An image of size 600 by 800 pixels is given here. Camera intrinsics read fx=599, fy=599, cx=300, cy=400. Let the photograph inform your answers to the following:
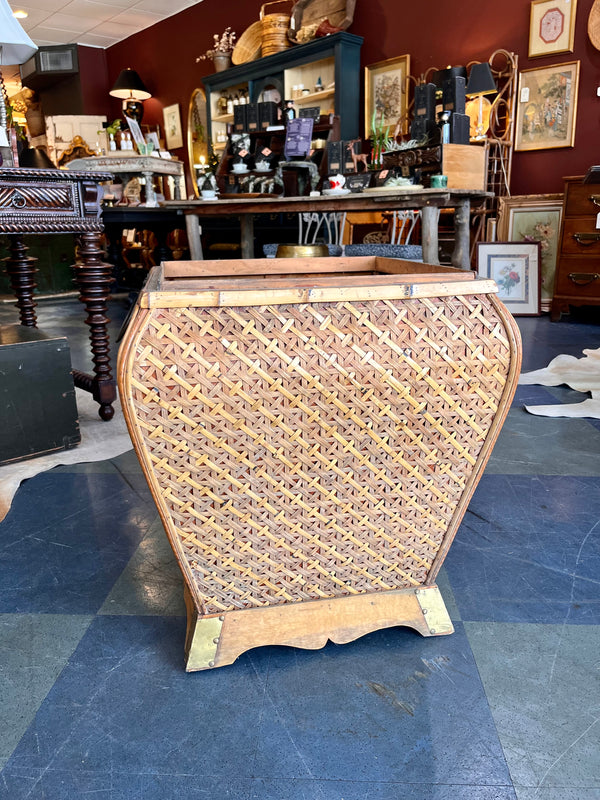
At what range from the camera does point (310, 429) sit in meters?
0.85

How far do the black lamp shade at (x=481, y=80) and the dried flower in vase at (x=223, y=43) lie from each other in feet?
11.8

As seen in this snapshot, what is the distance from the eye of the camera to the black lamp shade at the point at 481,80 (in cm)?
431

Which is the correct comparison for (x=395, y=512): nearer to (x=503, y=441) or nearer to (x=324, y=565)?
(x=324, y=565)

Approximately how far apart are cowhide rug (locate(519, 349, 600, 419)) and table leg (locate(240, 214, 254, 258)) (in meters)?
2.36

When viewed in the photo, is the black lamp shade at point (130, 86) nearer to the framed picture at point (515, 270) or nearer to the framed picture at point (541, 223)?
the framed picture at point (541, 223)

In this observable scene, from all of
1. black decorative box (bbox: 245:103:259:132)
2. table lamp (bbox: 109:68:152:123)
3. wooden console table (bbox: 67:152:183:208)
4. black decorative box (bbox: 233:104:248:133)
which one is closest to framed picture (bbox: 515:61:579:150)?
black decorative box (bbox: 245:103:259:132)

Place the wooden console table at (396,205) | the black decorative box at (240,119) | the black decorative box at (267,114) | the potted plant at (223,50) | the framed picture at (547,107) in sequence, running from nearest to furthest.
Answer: the wooden console table at (396,205) → the framed picture at (547,107) → the black decorative box at (267,114) → the black decorative box at (240,119) → the potted plant at (223,50)

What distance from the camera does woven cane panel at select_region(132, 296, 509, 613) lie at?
0.78 meters

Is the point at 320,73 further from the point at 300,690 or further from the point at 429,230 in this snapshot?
the point at 300,690

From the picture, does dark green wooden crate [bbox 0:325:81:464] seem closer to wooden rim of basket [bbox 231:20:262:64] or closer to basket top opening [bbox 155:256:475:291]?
basket top opening [bbox 155:256:475:291]

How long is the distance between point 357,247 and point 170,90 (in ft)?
20.6

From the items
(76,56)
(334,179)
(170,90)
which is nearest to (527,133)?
(334,179)

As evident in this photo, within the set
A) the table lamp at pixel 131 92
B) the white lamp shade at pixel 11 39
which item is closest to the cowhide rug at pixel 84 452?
the white lamp shade at pixel 11 39

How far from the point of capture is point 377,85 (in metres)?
5.55
